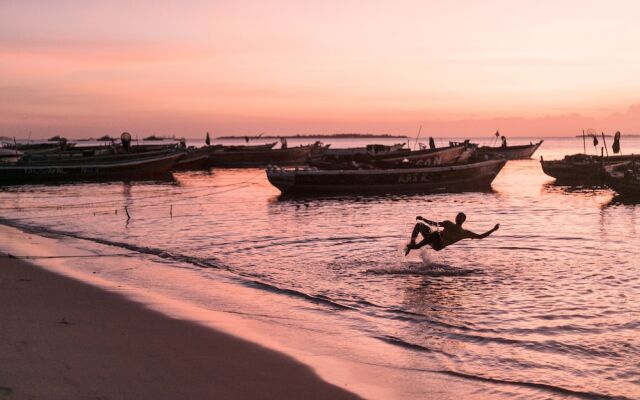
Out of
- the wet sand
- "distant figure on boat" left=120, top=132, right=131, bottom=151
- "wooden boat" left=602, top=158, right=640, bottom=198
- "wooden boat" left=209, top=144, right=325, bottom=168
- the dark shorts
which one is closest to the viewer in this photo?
the wet sand

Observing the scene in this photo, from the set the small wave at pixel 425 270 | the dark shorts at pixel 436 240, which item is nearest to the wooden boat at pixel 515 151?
the small wave at pixel 425 270

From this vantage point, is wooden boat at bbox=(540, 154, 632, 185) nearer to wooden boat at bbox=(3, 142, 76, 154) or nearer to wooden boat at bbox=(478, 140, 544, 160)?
wooden boat at bbox=(478, 140, 544, 160)

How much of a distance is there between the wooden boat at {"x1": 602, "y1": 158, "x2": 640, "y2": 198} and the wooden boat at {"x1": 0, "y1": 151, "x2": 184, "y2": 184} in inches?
1294

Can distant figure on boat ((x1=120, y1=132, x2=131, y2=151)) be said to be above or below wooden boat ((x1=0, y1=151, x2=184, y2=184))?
A: above

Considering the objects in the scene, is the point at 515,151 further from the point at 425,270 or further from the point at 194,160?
the point at 425,270

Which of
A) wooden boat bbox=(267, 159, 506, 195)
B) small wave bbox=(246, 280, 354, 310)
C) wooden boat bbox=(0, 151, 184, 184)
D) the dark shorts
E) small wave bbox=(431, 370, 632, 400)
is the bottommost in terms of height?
small wave bbox=(431, 370, 632, 400)

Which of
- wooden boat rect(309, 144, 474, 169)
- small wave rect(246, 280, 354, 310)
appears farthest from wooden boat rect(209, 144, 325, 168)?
small wave rect(246, 280, 354, 310)

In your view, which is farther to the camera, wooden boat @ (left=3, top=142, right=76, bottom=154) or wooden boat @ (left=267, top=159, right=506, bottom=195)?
wooden boat @ (left=3, top=142, right=76, bottom=154)

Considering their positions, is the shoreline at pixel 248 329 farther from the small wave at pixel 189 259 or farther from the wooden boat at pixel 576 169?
the wooden boat at pixel 576 169

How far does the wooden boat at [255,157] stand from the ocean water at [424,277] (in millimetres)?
39161

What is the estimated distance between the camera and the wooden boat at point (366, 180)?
1372 inches

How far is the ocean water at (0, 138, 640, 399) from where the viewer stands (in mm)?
7910

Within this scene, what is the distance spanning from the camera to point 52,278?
11672 millimetres

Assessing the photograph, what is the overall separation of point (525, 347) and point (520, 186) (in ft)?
125
